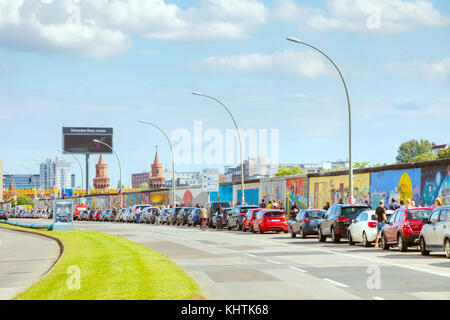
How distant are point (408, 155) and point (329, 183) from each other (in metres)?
132

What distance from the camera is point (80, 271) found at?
1831cm

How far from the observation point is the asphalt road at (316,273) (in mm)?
13875

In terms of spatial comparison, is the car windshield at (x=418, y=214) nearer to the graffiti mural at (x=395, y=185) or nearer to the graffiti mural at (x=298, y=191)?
the graffiti mural at (x=395, y=185)

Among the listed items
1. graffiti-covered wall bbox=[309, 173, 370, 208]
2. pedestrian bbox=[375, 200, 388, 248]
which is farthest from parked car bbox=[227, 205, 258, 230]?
pedestrian bbox=[375, 200, 388, 248]

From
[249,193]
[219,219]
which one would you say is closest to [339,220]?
[219,219]

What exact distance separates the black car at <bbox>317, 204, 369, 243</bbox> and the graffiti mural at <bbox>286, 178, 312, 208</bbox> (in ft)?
79.0

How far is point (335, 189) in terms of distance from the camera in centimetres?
5228

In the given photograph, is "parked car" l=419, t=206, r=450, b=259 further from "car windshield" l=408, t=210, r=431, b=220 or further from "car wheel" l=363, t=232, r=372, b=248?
A: "car wheel" l=363, t=232, r=372, b=248

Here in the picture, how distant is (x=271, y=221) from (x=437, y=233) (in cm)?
2117

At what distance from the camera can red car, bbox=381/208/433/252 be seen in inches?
1026

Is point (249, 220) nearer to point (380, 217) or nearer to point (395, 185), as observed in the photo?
point (395, 185)
